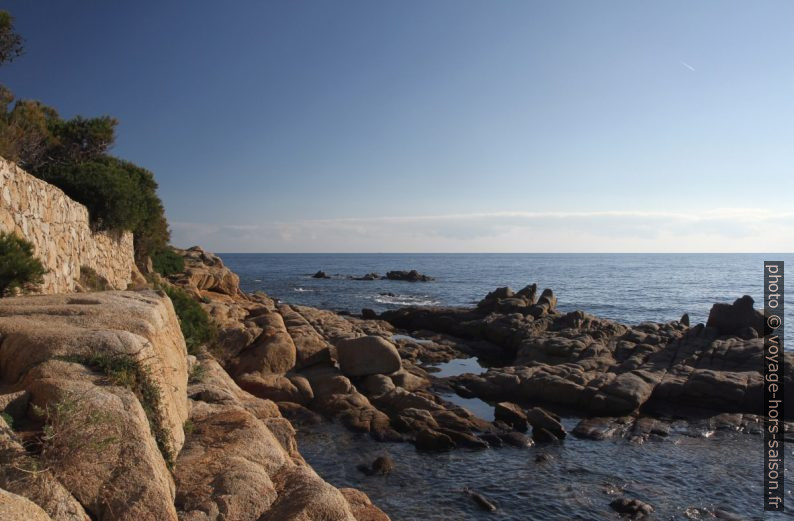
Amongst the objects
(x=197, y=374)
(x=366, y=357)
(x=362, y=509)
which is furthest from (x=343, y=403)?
(x=362, y=509)

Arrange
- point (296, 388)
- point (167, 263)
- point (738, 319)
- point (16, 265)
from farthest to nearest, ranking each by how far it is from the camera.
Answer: point (167, 263)
point (738, 319)
point (296, 388)
point (16, 265)

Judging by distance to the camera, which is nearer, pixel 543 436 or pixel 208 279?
pixel 543 436

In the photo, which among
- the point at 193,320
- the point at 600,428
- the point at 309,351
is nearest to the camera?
the point at 193,320

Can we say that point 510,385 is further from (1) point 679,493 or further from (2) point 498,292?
(2) point 498,292

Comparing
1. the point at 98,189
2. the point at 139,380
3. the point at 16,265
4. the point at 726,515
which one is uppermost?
the point at 98,189

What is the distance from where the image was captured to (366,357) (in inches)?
866

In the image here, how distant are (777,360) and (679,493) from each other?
13.6 meters

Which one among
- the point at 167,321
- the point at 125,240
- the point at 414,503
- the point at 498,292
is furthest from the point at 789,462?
the point at 498,292

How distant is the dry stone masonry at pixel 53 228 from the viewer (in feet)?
42.4

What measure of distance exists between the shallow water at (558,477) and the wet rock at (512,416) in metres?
1.69

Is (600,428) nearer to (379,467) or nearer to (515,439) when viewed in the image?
(515,439)

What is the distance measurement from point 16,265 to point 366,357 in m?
13.3

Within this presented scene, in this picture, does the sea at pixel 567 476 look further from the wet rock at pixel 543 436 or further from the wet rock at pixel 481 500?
the wet rock at pixel 543 436

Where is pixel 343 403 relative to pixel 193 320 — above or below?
below
